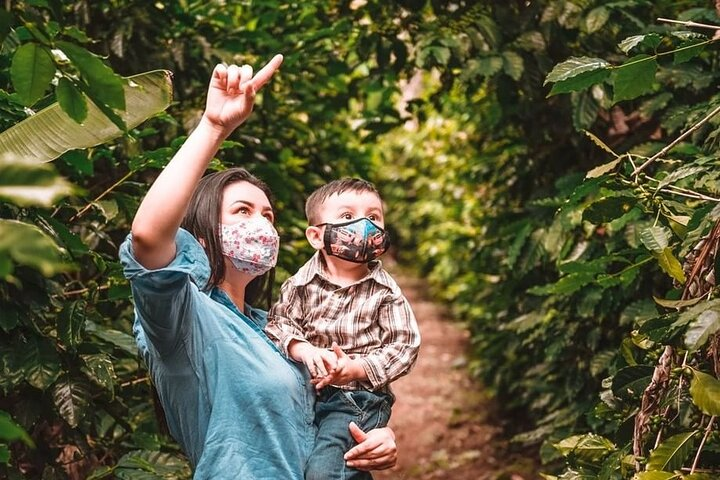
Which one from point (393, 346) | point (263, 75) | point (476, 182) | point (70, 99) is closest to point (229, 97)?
point (263, 75)

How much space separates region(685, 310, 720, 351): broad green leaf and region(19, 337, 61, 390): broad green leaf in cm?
152

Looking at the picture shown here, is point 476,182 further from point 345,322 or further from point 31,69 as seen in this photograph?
point 31,69

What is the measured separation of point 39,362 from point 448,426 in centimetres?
418

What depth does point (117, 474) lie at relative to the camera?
7.46 ft

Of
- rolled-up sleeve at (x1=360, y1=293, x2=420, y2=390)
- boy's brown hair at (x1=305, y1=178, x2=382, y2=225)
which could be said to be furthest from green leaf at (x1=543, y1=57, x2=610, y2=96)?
rolled-up sleeve at (x1=360, y1=293, x2=420, y2=390)

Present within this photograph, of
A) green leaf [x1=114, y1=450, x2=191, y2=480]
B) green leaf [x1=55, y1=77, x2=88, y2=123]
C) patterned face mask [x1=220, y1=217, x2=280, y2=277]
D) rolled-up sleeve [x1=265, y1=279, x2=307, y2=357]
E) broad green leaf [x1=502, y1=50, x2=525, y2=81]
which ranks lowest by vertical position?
green leaf [x1=114, y1=450, x2=191, y2=480]

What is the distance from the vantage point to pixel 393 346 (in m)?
1.97

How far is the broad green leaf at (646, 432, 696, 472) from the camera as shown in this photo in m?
1.67

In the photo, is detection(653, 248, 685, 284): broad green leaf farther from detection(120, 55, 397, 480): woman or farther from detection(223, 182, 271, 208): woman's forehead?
detection(223, 182, 271, 208): woman's forehead

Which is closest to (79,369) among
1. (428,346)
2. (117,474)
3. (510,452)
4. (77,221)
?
(117,474)

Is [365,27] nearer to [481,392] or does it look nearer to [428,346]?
[481,392]

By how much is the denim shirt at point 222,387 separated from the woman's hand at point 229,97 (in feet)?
0.81

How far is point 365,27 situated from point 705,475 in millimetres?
2721

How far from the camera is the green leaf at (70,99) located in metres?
1.37
